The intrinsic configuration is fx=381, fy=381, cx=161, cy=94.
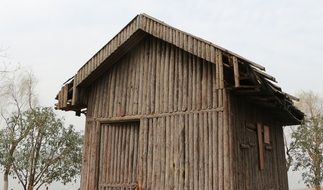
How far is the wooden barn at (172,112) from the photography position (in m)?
11.2

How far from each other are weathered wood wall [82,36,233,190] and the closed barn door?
29cm

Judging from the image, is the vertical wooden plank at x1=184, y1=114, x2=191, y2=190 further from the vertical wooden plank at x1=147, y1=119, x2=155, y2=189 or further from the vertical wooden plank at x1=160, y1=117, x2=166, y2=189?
the vertical wooden plank at x1=147, y1=119, x2=155, y2=189

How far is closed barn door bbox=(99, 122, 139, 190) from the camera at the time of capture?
1303 centimetres

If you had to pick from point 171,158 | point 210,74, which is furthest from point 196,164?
point 210,74

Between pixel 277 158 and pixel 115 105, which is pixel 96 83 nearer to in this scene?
pixel 115 105

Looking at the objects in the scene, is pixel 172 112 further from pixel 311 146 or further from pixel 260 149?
pixel 311 146

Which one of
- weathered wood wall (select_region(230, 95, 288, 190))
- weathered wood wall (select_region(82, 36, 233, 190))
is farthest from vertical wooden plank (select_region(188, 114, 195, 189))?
weathered wood wall (select_region(230, 95, 288, 190))

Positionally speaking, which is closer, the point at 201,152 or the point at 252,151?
the point at 201,152

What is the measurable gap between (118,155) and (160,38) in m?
4.34

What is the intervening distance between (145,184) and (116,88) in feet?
12.3

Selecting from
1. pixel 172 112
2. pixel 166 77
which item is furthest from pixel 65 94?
pixel 172 112

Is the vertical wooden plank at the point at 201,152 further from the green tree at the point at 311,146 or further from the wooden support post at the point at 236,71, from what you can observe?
the green tree at the point at 311,146

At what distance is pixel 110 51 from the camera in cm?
1340

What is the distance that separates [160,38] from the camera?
40.9 ft
